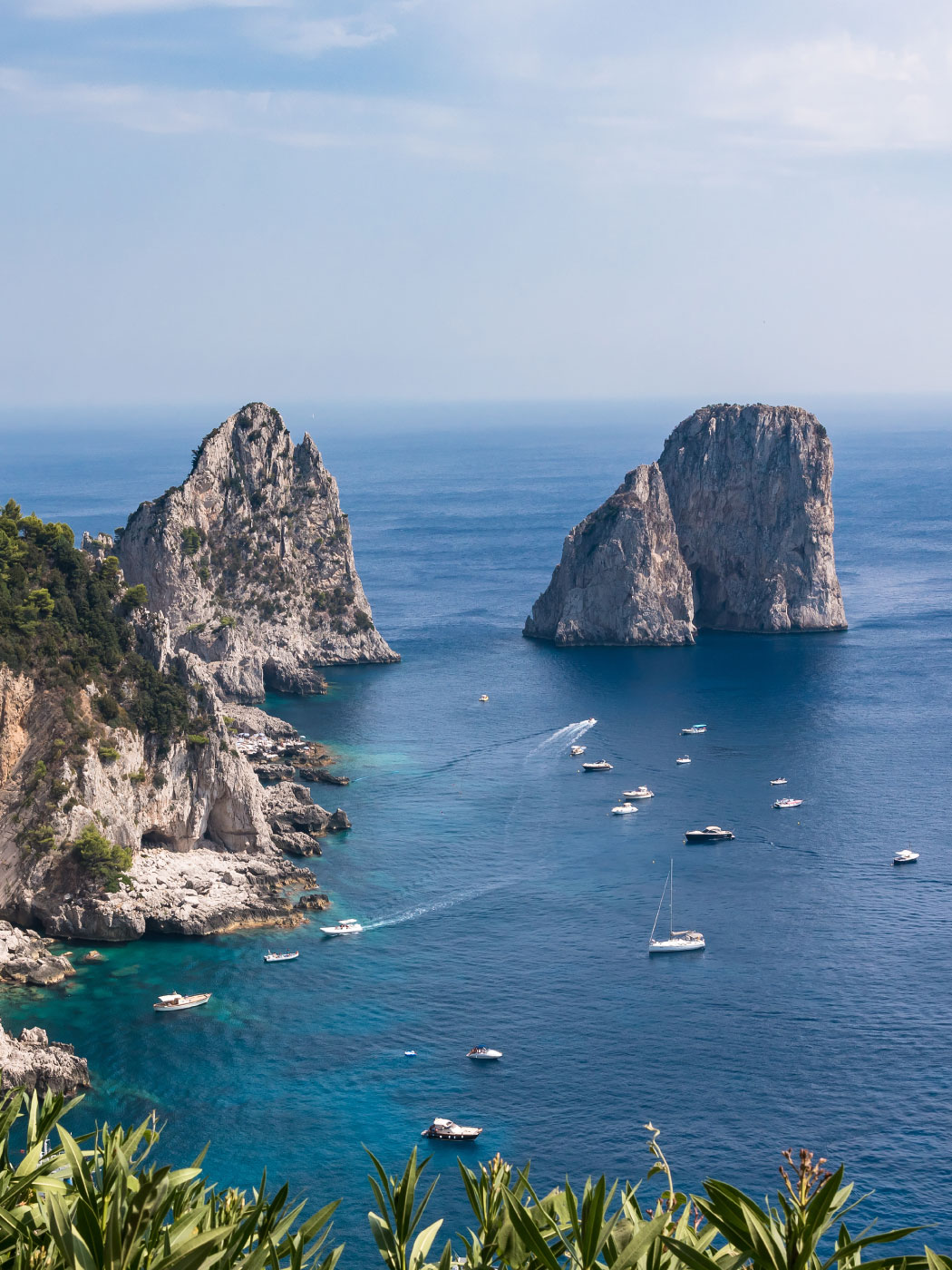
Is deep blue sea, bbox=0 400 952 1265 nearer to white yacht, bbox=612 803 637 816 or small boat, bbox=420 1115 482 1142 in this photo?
small boat, bbox=420 1115 482 1142

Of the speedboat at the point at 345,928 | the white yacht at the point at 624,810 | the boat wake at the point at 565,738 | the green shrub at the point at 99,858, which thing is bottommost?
the speedboat at the point at 345,928

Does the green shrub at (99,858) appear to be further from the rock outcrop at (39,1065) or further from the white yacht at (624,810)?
the white yacht at (624,810)

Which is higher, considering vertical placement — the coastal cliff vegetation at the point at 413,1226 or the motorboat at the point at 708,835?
the coastal cliff vegetation at the point at 413,1226

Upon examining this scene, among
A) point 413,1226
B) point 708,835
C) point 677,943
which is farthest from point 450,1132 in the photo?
point 708,835

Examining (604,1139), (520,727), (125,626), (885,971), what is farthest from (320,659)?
(604,1139)

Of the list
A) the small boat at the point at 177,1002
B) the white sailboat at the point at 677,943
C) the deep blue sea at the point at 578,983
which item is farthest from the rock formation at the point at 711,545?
the small boat at the point at 177,1002

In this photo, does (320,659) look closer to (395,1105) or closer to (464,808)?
(464,808)

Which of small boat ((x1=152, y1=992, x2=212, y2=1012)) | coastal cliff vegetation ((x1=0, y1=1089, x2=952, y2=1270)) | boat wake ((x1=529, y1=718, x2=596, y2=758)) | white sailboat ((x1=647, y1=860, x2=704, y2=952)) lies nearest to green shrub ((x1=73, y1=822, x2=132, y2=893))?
small boat ((x1=152, y1=992, x2=212, y2=1012))
